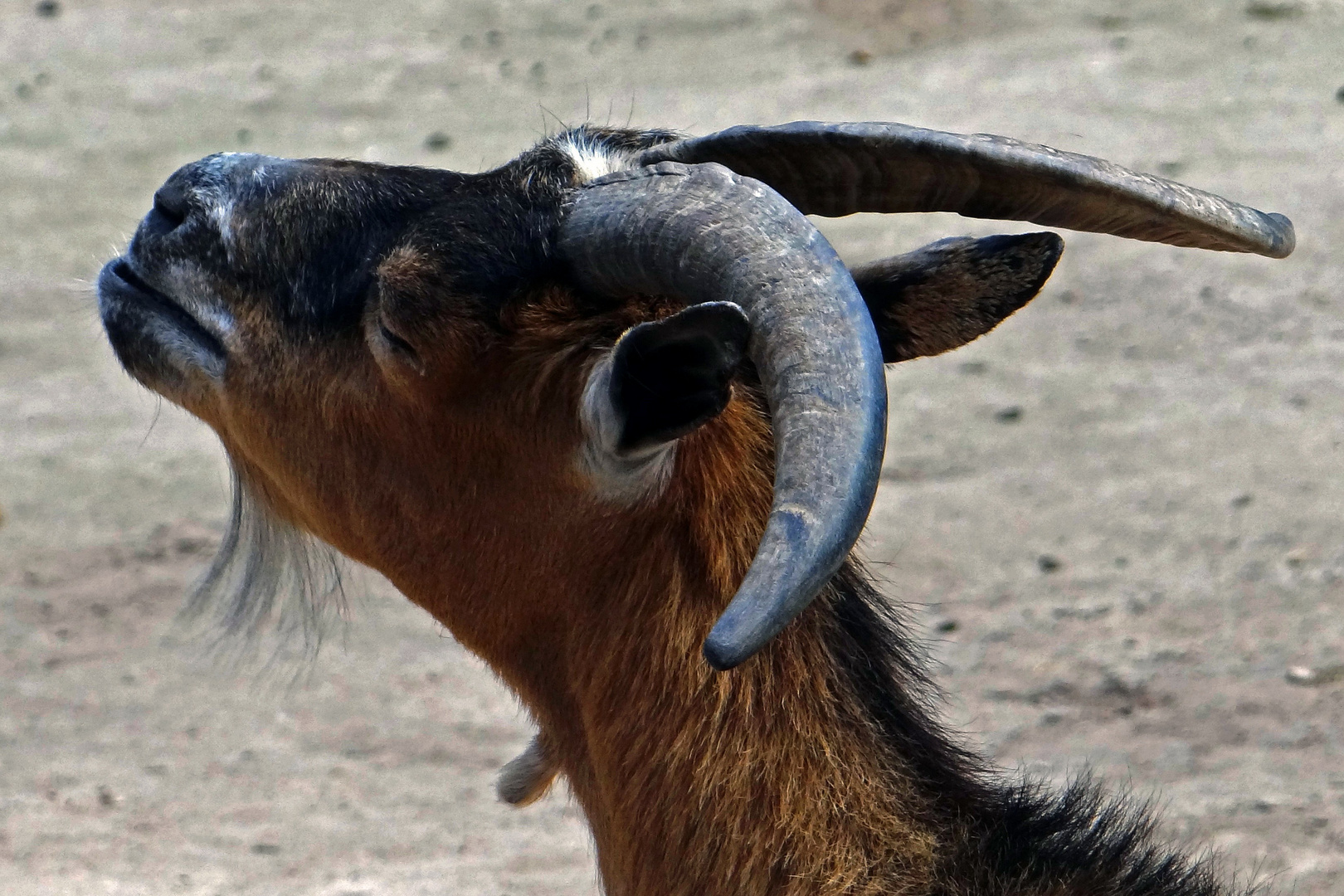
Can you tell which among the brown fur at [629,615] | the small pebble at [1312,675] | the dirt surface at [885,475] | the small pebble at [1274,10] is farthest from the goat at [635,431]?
the small pebble at [1274,10]

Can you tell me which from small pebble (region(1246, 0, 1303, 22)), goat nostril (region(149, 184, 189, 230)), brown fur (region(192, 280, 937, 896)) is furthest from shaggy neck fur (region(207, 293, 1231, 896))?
small pebble (region(1246, 0, 1303, 22))

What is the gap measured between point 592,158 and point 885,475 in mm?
4029

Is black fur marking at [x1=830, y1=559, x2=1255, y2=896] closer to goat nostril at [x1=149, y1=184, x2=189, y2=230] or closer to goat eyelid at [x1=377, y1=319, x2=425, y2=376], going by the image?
goat eyelid at [x1=377, y1=319, x2=425, y2=376]

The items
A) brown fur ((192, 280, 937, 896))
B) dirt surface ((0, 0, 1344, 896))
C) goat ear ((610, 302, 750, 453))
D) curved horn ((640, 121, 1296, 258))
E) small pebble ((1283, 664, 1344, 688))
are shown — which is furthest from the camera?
small pebble ((1283, 664, 1344, 688))

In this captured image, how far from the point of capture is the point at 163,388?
150 inches

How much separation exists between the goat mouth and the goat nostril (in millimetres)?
138

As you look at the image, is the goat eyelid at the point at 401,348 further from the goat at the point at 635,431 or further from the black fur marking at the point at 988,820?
the black fur marking at the point at 988,820

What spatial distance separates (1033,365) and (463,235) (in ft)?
16.3

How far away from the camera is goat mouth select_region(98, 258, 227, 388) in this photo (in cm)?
373

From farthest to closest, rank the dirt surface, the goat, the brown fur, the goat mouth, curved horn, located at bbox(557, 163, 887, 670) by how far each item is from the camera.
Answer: the dirt surface, the goat mouth, the brown fur, the goat, curved horn, located at bbox(557, 163, 887, 670)

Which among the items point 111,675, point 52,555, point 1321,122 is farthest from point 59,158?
point 1321,122

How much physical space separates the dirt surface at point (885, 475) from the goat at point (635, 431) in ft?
3.71

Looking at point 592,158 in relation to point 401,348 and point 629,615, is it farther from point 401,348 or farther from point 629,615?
point 629,615

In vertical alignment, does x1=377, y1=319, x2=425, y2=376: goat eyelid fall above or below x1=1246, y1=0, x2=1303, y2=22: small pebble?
above
